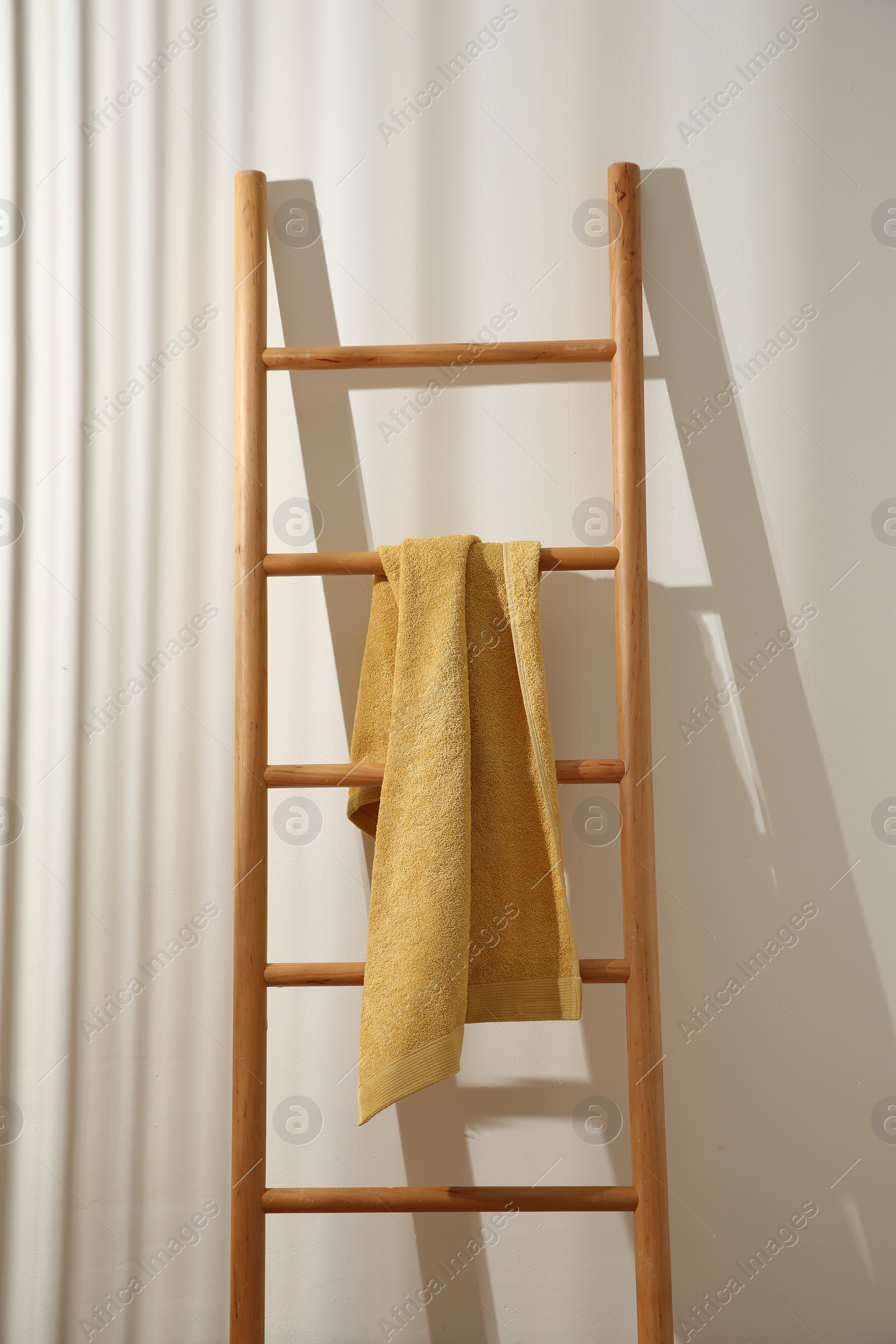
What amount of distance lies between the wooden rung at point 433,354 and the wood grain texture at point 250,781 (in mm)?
49

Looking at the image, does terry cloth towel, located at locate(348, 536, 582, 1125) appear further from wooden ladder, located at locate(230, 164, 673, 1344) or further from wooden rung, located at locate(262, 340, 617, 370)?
wooden rung, located at locate(262, 340, 617, 370)

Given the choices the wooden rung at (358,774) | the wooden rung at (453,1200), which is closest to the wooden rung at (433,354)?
the wooden rung at (358,774)

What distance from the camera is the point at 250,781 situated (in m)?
0.90

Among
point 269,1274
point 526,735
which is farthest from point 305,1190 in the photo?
point 526,735

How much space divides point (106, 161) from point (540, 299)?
22.6 inches

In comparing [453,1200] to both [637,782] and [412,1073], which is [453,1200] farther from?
[637,782]

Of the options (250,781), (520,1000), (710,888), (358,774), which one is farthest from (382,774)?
(710,888)

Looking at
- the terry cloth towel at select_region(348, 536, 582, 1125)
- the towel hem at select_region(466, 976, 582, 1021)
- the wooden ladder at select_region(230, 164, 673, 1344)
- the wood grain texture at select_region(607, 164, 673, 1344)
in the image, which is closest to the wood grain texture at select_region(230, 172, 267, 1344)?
the wooden ladder at select_region(230, 164, 673, 1344)

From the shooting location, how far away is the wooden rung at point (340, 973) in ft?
2.89

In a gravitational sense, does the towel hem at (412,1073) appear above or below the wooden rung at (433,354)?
below

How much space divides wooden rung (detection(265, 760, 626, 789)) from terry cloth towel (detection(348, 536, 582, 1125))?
0.09 ft

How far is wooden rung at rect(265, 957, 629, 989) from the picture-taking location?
88cm

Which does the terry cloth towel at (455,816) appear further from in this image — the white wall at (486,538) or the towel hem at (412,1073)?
the white wall at (486,538)

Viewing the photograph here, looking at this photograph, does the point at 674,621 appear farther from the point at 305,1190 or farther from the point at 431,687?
the point at 305,1190
